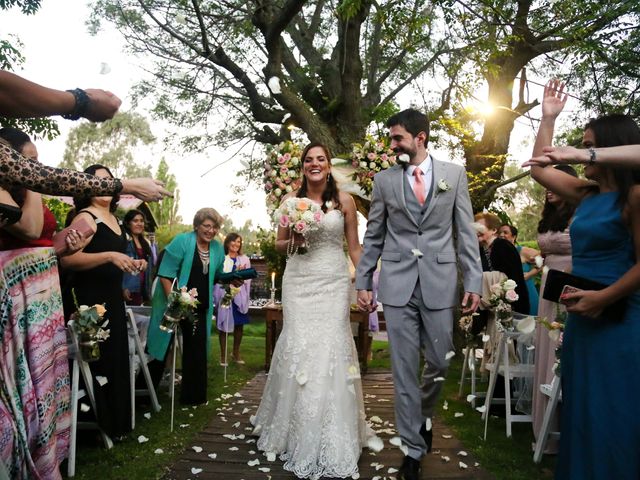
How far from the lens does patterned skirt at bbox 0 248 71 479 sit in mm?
2824

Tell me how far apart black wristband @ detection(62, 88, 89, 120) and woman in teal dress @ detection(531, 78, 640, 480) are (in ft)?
7.13

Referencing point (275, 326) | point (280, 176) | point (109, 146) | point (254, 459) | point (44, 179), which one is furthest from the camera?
point (109, 146)

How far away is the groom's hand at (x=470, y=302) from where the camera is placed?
4.02 m

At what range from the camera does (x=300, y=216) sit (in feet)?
14.6

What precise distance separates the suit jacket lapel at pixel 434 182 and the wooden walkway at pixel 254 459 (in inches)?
76.0

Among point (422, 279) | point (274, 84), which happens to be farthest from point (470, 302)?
point (274, 84)

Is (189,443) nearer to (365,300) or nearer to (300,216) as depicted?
(365,300)

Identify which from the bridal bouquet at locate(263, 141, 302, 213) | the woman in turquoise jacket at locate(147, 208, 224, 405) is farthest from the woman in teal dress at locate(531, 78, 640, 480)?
the woman in turquoise jacket at locate(147, 208, 224, 405)

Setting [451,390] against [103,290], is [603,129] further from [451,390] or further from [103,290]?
[451,390]

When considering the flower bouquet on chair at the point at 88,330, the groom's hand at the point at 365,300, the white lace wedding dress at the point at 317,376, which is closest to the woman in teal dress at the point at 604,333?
the groom's hand at the point at 365,300

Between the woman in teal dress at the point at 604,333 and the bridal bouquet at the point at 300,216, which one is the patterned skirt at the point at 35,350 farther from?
the woman in teal dress at the point at 604,333

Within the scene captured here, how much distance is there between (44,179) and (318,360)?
2900mm

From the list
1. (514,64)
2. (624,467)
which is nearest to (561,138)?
(514,64)

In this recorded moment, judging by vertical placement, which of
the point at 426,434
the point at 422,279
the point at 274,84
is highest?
the point at 274,84
